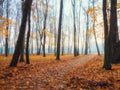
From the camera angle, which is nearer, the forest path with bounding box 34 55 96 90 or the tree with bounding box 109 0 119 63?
the forest path with bounding box 34 55 96 90

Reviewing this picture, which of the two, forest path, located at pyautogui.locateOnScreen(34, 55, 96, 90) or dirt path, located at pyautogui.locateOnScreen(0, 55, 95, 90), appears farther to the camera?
forest path, located at pyautogui.locateOnScreen(34, 55, 96, 90)

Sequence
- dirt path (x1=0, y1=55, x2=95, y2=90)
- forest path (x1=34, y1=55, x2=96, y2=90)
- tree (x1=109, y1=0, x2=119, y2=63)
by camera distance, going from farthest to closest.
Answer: tree (x1=109, y1=0, x2=119, y2=63) → forest path (x1=34, y1=55, x2=96, y2=90) → dirt path (x1=0, y1=55, x2=95, y2=90)

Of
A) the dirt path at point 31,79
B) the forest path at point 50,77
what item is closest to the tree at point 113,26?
the forest path at point 50,77

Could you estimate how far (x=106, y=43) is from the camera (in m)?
11.7

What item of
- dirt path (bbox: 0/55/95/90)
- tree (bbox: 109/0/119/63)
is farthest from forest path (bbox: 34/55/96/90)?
tree (bbox: 109/0/119/63)

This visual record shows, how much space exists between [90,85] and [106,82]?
0.84 meters

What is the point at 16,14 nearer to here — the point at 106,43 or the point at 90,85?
the point at 106,43

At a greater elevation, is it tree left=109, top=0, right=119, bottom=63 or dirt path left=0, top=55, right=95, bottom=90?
tree left=109, top=0, right=119, bottom=63

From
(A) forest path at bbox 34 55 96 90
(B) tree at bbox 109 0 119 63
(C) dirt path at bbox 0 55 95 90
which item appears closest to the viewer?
(C) dirt path at bbox 0 55 95 90

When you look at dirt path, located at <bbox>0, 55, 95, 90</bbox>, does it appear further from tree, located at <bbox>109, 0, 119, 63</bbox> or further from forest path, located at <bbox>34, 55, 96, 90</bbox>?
tree, located at <bbox>109, 0, 119, 63</bbox>

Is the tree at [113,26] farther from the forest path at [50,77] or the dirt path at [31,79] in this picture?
the dirt path at [31,79]

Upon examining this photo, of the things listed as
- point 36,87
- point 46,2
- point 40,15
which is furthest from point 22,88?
point 40,15

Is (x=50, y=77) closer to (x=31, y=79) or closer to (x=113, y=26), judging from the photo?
(x=31, y=79)

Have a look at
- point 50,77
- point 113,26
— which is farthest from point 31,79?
point 113,26
